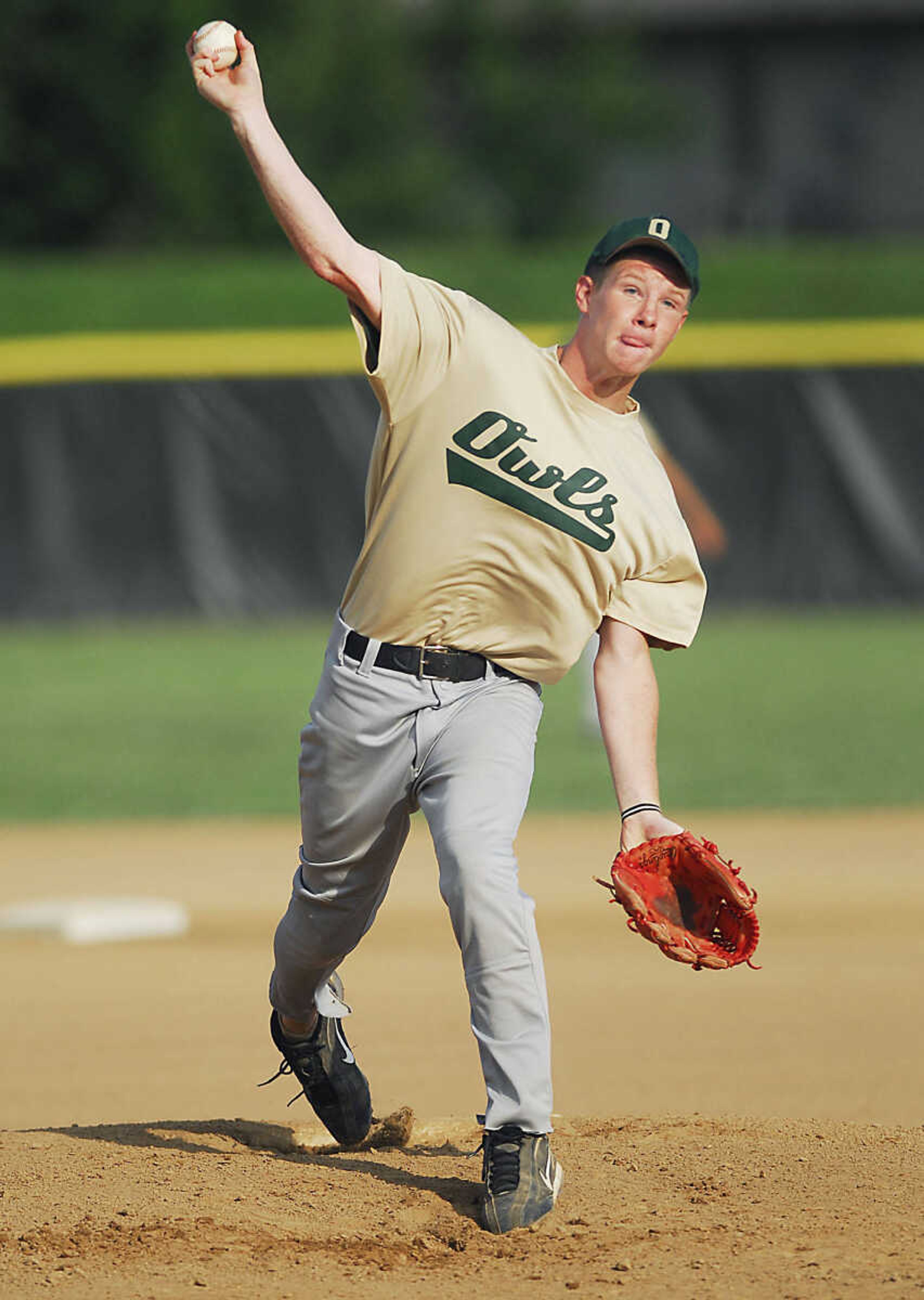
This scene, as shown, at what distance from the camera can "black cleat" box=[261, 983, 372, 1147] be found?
372 cm

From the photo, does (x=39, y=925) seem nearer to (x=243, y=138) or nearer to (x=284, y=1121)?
(x=284, y=1121)

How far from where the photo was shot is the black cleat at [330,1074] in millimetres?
3723

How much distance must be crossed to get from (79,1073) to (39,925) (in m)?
1.52

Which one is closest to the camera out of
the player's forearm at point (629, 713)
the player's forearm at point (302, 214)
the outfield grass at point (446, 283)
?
the player's forearm at point (302, 214)

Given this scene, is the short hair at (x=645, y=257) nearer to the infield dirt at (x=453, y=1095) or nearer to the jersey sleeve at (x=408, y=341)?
the jersey sleeve at (x=408, y=341)

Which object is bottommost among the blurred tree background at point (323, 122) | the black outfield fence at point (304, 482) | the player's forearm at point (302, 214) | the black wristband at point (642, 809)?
the black wristband at point (642, 809)

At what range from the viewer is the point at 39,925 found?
6.10m

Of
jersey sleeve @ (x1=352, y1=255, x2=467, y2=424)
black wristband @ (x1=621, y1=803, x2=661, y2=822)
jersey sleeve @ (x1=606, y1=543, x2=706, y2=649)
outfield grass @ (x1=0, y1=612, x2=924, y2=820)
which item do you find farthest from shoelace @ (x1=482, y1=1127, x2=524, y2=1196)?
outfield grass @ (x1=0, y1=612, x2=924, y2=820)

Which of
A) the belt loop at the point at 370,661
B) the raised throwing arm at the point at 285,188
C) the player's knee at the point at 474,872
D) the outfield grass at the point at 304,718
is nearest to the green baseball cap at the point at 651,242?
the raised throwing arm at the point at 285,188

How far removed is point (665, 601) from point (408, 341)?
68 cm

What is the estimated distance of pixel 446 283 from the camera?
1695 centimetres

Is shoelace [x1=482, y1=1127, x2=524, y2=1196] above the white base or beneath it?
beneath

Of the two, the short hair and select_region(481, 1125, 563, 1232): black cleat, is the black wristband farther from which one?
the short hair

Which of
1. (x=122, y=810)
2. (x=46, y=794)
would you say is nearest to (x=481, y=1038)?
(x=122, y=810)
